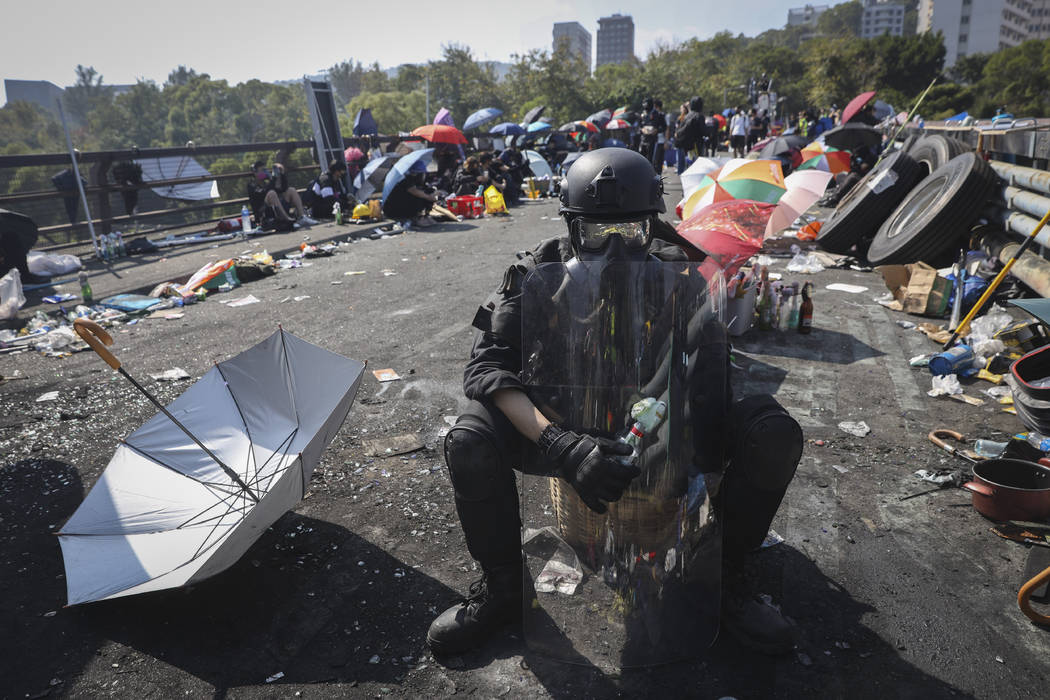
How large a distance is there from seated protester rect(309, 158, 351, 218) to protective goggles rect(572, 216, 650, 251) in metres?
Answer: 11.5

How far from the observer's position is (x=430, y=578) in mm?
2479

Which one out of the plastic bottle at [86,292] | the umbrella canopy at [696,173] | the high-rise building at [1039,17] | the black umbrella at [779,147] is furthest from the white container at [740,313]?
the high-rise building at [1039,17]

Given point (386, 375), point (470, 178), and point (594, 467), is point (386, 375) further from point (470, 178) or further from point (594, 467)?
point (470, 178)

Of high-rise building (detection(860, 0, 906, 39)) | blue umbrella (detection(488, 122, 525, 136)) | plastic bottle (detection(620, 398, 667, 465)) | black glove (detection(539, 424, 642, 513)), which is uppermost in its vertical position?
high-rise building (detection(860, 0, 906, 39))

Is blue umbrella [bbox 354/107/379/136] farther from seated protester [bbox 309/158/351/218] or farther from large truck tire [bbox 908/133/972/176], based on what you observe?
large truck tire [bbox 908/133/972/176]

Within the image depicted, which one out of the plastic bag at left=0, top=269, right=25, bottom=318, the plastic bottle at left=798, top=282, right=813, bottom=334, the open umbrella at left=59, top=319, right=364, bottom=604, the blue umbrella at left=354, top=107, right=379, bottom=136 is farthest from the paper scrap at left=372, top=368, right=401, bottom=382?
the blue umbrella at left=354, top=107, right=379, bottom=136

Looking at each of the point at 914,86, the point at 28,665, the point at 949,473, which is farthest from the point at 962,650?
the point at 914,86

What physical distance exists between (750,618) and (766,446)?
0.60 m

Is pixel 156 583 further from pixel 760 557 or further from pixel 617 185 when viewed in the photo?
pixel 760 557

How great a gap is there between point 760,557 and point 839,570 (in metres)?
0.29

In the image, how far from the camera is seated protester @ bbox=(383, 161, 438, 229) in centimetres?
1177

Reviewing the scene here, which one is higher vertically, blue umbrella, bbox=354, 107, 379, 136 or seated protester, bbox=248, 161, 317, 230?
blue umbrella, bbox=354, 107, 379, 136

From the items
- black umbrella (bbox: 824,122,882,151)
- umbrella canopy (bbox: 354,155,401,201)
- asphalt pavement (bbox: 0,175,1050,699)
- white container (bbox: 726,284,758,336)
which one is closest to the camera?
asphalt pavement (bbox: 0,175,1050,699)

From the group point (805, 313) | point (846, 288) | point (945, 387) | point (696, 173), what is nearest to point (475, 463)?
point (945, 387)
